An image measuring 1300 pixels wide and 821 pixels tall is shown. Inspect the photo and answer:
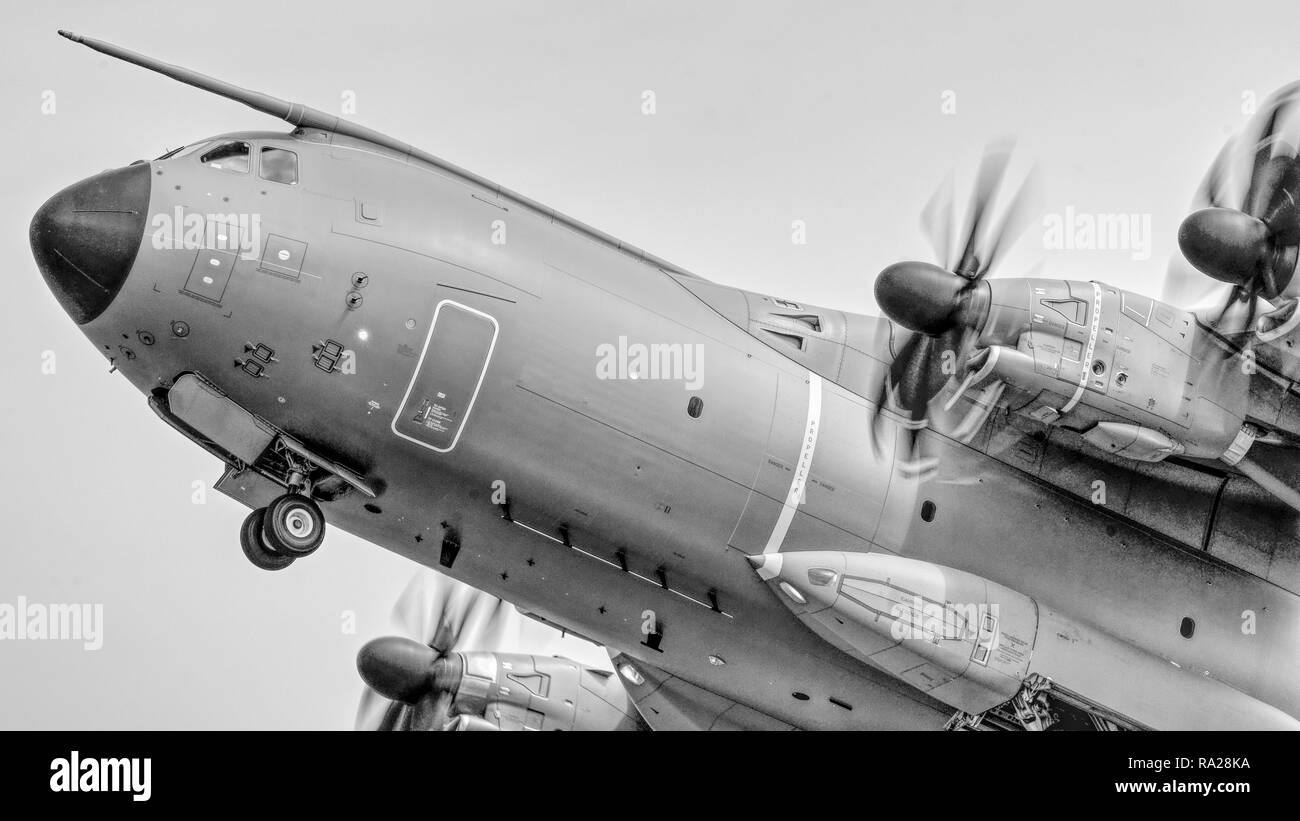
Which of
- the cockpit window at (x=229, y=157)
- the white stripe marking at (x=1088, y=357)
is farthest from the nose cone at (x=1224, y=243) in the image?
the cockpit window at (x=229, y=157)

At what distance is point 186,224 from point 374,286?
1.36m

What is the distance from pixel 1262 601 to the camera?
13.9 metres

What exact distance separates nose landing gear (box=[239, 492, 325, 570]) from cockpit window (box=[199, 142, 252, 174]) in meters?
2.40

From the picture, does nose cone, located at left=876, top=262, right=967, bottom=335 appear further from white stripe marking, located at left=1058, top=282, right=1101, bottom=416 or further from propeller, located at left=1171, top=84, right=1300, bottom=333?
propeller, located at left=1171, top=84, right=1300, bottom=333

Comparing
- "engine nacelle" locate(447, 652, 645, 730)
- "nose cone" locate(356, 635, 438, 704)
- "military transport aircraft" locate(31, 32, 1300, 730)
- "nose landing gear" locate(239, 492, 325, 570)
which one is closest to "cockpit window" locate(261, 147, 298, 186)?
A: "military transport aircraft" locate(31, 32, 1300, 730)

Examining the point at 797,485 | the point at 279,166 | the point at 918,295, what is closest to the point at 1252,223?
the point at 918,295

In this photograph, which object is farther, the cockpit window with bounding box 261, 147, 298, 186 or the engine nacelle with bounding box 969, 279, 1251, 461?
the engine nacelle with bounding box 969, 279, 1251, 461

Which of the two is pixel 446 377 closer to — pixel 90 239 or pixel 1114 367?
pixel 90 239

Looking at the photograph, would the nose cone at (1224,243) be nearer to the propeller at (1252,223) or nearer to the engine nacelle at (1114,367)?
the propeller at (1252,223)

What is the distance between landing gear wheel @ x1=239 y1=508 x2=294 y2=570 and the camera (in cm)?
1166

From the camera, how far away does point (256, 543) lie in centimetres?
1171
